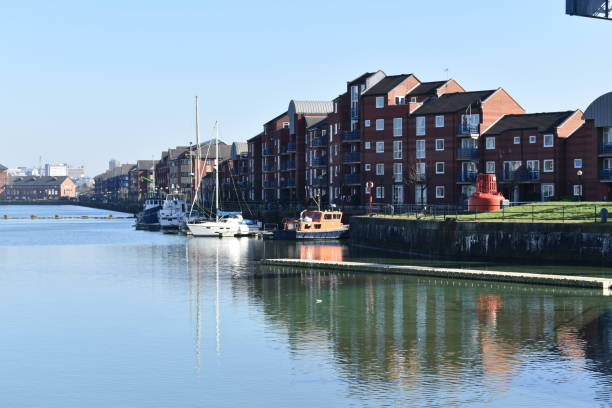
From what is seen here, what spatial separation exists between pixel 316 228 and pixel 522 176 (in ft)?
71.1

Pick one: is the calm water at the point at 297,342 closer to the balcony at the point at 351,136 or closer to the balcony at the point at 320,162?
the balcony at the point at 351,136

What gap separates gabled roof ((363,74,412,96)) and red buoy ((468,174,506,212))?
1254 inches

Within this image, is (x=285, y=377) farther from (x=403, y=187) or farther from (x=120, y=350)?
(x=403, y=187)

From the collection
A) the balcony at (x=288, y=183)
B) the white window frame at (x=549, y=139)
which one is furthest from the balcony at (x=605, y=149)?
the balcony at (x=288, y=183)

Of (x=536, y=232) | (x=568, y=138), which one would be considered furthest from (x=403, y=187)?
(x=536, y=232)

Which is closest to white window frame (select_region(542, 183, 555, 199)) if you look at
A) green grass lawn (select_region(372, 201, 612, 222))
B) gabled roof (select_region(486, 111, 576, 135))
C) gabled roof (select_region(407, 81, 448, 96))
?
gabled roof (select_region(486, 111, 576, 135))

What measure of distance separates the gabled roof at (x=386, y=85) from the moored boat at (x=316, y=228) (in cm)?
1792

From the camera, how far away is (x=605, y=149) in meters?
84.2

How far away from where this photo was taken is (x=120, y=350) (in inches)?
1305

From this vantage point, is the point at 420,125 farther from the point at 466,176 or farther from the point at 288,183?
the point at 288,183

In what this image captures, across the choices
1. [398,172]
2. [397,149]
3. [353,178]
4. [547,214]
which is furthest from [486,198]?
[353,178]

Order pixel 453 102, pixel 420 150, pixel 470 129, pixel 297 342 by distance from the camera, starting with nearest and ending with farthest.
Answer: pixel 297 342
pixel 470 129
pixel 453 102
pixel 420 150

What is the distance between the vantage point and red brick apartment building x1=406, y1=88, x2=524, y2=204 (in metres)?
98.0

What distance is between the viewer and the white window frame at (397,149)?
10488 cm
